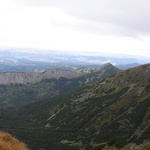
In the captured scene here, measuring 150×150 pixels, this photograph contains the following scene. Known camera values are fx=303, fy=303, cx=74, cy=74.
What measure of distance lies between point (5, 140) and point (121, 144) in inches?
2842

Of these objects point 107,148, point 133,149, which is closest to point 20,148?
point 133,149

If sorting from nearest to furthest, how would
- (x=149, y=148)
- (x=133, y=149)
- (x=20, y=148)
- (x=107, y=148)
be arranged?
(x=20, y=148), (x=149, y=148), (x=133, y=149), (x=107, y=148)

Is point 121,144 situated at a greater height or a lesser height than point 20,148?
lesser

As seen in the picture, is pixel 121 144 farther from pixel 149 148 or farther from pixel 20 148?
pixel 20 148

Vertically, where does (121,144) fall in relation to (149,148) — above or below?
below

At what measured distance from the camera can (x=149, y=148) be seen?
62.3 m

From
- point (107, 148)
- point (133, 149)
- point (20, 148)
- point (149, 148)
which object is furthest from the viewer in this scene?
point (107, 148)

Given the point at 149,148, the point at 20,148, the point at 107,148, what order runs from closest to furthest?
1. the point at 20,148
2. the point at 149,148
3. the point at 107,148

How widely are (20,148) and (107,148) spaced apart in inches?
2637

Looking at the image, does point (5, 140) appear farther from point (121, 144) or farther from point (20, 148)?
point (121, 144)

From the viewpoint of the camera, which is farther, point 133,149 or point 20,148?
point 133,149

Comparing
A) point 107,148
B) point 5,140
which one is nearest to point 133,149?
point 107,148

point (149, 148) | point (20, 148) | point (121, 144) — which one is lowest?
point (121, 144)

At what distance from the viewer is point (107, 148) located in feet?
261
